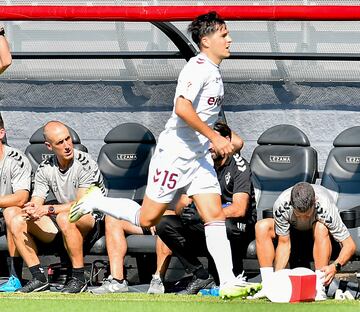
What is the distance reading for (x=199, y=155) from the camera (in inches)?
311

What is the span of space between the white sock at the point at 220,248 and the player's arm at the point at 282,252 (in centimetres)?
108

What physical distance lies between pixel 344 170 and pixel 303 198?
1559mm

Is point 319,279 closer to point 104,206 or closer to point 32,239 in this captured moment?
point 104,206

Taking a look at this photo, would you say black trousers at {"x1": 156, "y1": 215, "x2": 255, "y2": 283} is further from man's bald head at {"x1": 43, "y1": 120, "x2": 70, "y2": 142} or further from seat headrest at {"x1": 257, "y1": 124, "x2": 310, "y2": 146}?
man's bald head at {"x1": 43, "y1": 120, "x2": 70, "y2": 142}

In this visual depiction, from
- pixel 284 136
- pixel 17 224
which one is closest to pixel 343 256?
pixel 284 136

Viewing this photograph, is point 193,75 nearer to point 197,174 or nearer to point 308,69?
point 197,174

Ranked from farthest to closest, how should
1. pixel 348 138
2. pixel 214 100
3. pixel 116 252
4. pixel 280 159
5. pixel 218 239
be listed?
pixel 280 159, pixel 348 138, pixel 116 252, pixel 214 100, pixel 218 239

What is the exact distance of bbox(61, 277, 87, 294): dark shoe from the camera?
9094mm

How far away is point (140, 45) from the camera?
10500 millimetres

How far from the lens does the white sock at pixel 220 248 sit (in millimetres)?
7738

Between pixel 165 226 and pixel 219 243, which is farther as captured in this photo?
pixel 165 226

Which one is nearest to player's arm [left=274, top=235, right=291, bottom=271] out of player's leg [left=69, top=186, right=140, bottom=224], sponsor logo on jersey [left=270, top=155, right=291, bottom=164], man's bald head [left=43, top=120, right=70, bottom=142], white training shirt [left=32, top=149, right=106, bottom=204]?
player's leg [left=69, top=186, right=140, bottom=224]

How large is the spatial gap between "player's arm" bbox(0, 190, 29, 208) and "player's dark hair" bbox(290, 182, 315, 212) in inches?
97.3

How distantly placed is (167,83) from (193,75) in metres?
2.98
